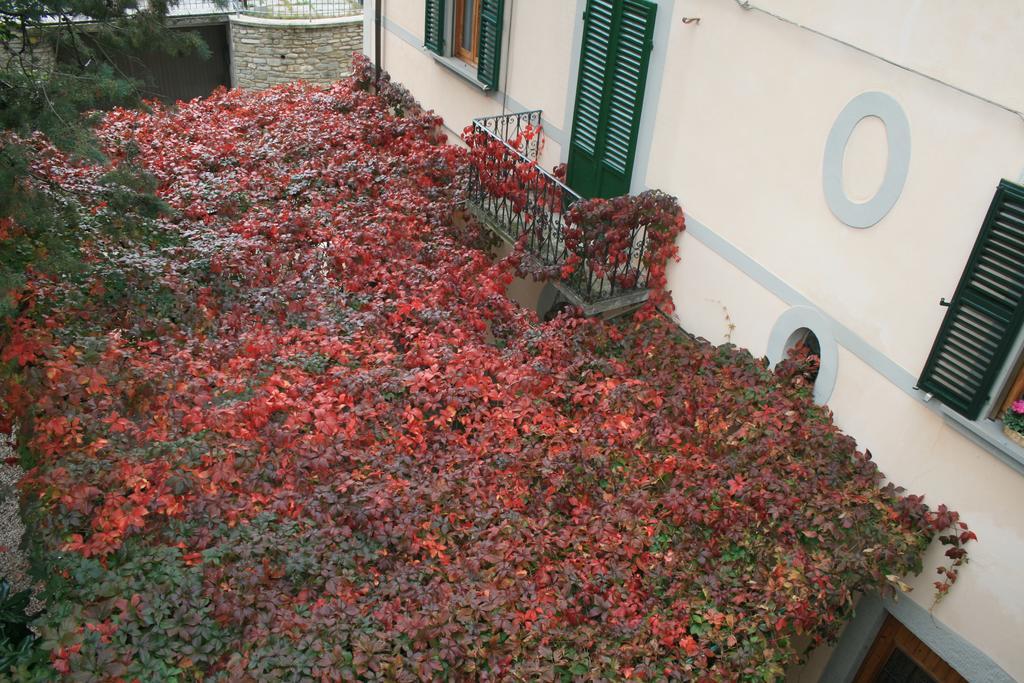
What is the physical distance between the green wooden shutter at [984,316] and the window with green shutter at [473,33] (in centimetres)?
692

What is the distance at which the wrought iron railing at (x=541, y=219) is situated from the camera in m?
8.14

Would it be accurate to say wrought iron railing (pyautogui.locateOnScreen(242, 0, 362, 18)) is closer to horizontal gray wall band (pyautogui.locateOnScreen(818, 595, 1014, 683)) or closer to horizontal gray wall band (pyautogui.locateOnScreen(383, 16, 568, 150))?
horizontal gray wall band (pyautogui.locateOnScreen(383, 16, 568, 150))

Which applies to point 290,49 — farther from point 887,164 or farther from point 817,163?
point 887,164

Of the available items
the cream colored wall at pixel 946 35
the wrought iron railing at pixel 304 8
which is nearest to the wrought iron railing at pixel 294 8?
the wrought iron railing at pixel 304 8

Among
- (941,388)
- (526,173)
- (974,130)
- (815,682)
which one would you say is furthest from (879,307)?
(526,173)

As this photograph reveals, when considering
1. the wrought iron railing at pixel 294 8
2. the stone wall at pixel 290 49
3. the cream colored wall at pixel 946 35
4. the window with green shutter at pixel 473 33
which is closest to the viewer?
the cream colored wall at pixel 946 35

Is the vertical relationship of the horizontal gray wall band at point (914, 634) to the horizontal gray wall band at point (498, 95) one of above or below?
below

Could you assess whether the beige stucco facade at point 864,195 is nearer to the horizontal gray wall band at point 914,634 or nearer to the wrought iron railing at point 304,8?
the horizontal gray wall band at point 914,634

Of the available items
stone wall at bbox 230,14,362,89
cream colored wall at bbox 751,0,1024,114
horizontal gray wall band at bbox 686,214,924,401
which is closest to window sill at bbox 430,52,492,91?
horizontal gray wall band at bbox 686,214,924,401

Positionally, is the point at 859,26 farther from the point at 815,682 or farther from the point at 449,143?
the point at 449,143

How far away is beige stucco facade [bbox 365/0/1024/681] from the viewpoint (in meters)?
5.25

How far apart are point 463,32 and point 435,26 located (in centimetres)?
48

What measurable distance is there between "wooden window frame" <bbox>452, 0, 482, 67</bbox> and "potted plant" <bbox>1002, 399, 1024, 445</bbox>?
821cm

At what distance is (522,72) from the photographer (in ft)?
33.1
